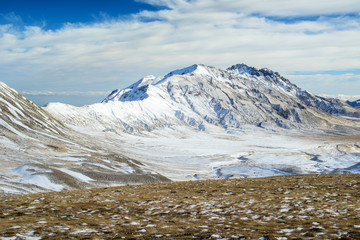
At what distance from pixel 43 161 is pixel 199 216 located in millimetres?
78431

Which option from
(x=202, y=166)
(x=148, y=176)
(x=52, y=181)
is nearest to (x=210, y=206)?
(x=52, y=181)

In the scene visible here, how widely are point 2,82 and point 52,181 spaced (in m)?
102

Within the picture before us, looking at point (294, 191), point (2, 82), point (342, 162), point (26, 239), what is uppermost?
point (2, 82)

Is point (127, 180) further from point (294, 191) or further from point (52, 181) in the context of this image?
point (294, 191)

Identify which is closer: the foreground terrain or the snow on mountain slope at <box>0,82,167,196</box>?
the foreground terrain

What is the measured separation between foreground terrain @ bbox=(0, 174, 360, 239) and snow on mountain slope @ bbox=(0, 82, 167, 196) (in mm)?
41777

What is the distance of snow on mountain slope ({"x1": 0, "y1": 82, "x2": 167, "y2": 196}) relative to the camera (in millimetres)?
62594

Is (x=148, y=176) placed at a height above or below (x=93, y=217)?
below

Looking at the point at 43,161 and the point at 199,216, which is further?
the point at 43,161

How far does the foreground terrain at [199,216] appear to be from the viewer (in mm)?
10922

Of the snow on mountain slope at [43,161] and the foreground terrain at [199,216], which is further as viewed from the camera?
the snow on mountain slope at [43,161]

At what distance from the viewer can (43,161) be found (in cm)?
8119

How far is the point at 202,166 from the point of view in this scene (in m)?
148

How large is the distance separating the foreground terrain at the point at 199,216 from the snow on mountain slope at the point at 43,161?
137 ft
